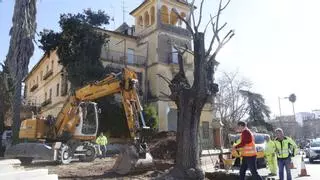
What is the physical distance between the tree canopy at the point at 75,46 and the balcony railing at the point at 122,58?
2516 millimetres

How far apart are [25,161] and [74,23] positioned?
17645mm

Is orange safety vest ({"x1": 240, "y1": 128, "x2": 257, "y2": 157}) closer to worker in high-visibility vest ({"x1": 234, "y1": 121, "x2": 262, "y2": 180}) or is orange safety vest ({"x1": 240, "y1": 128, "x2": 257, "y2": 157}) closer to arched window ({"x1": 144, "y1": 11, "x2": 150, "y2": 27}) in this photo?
worker in high-visibility vest ({"x1": 234, "y1": 121, "x2": 262, "y2": 180})

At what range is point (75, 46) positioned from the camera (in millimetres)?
33812

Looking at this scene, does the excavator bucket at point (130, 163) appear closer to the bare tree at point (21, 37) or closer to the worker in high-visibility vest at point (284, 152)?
the worker in high-visibility vest at point (284, 152)

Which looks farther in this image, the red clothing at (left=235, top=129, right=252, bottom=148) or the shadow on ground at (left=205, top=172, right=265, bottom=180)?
the shadow on ground at (left=205, top=172, right=265, bottom=180)

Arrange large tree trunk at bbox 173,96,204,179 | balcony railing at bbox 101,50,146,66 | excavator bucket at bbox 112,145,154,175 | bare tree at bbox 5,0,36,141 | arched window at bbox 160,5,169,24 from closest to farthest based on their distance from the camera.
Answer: large tree trunk at bbox 173,96,204,179 < bare tree at bbox 5,0,36,141 < excavator bucket at bbox 112,145,154,175 < balcony railing at bbox 101,50,146,66 < arched window at bbox 160,5,169,24

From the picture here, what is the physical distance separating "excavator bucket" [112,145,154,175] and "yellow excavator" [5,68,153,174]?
2.62ft

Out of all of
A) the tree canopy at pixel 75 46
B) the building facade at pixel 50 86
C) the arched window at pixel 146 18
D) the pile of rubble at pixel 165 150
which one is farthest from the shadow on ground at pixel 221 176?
the arched window at pixel 146 18

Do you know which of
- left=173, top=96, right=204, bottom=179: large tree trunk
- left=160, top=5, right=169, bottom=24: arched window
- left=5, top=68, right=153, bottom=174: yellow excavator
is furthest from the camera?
left=160, top=5, right=169, bottom=24: arched window

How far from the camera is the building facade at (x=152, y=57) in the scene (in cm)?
3834

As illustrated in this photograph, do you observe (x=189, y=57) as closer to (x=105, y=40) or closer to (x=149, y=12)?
(x=149, y=12)

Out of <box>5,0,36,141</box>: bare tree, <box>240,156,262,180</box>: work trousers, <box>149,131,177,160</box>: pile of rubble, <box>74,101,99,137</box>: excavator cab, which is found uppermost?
<box>5,0,36,141</box>: bare tree

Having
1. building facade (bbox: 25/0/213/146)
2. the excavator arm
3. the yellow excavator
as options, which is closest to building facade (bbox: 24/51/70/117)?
building facade (bbox: 25/0/213/146)

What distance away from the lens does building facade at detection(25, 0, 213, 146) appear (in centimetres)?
3834
